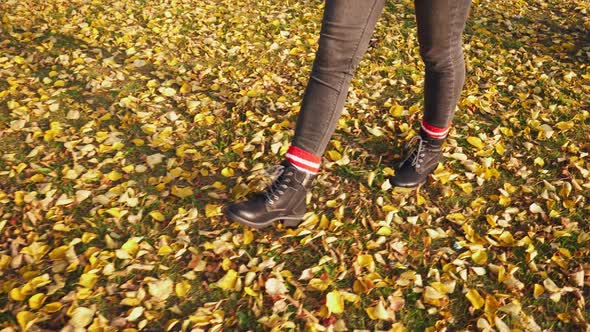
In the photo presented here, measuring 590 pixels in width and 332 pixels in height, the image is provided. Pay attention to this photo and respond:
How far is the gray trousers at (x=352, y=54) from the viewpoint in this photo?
1873mm

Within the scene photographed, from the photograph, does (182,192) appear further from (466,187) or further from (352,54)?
(466,187)

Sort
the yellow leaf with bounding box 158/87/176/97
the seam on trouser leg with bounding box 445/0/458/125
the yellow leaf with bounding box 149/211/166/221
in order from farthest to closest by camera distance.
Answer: the yellow leaf with bounding box 158/87/176/97, the yellow leaf with bounding box 149/211/166/221, the seam on trouser leg with bounding box 445/0/458/125

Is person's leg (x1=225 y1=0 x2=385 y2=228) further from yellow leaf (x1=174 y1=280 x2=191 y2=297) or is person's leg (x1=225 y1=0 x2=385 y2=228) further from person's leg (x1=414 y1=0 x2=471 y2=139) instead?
yellow leaf (x1=174 y1=280 x2=191 y2=297)

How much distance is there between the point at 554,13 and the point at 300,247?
4758mm

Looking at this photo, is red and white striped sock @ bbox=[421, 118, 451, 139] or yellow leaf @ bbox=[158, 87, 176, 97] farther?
yellow leaf @ bbox=[158, 87, 176, 97]

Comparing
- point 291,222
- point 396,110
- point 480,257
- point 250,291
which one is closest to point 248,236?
point 291,222

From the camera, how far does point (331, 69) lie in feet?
6.61

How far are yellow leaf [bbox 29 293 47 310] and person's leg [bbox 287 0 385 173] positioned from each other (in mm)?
1341

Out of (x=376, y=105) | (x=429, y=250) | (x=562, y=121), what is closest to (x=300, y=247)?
(x=429, y=250)

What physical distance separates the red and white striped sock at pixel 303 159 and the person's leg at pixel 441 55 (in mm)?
762

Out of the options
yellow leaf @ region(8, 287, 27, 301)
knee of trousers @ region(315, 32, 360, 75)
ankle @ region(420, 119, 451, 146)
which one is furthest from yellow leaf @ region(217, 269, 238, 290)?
ankle @ region(420, 119, 451, 146)

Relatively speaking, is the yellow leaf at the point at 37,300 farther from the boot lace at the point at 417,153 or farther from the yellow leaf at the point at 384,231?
the boot lace at the point at 417,153

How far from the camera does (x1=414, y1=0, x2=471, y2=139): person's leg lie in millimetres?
1990

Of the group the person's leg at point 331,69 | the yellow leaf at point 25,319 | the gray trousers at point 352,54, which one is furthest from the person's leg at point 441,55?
the yellow leaf at point 25,319
